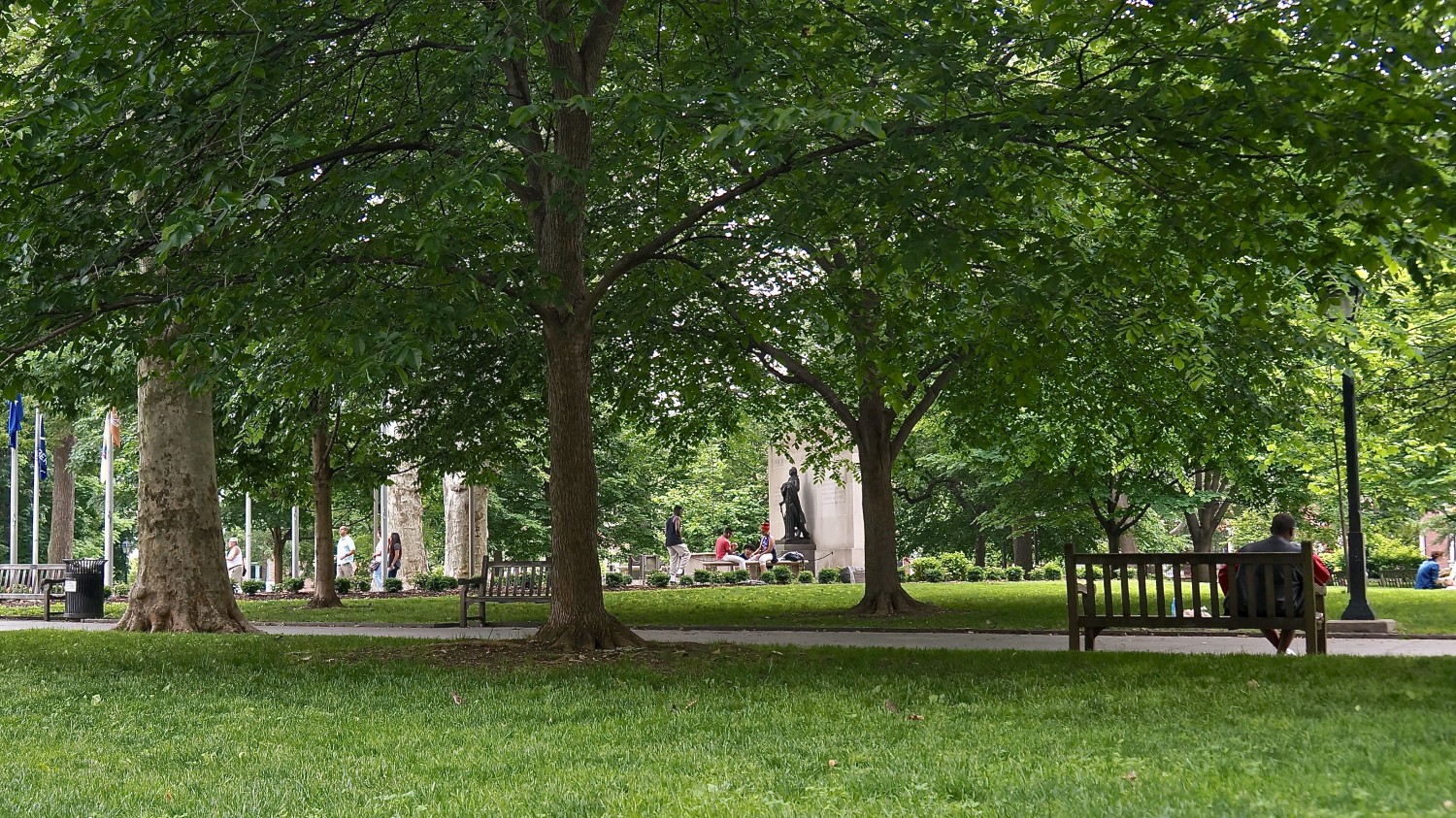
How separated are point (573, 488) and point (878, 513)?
319 inches

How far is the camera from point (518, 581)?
16703mm

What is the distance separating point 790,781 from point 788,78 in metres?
6.32

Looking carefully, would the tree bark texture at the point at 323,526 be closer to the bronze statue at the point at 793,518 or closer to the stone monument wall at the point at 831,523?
the bronze statue at the point at 793,518

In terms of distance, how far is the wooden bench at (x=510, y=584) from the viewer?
16.4 meters

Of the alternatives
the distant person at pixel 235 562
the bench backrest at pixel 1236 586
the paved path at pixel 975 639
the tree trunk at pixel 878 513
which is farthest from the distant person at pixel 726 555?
the bench backrest at pixel 1236 586

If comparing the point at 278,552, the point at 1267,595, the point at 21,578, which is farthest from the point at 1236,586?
the point at 278,552

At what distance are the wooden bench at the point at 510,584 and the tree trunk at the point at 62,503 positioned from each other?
1129 inches

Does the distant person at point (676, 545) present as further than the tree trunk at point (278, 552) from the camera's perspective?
No

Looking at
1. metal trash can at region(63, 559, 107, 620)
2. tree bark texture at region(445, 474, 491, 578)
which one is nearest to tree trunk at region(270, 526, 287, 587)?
tree bark texture at region(445, 474, 491, 578)

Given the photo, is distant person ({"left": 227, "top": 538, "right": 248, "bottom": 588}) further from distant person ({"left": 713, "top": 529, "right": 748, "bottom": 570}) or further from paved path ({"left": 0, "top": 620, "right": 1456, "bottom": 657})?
paved path ({"left": 0, "top": 620, "right": 1456, "bottom": 657})

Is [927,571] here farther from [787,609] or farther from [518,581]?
[518,581]

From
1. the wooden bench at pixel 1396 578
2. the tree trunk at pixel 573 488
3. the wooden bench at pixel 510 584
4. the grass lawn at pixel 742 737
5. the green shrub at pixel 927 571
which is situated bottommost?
the wooden bench at pixel 1396 578

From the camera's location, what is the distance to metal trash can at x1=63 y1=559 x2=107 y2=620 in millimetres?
→ 20109

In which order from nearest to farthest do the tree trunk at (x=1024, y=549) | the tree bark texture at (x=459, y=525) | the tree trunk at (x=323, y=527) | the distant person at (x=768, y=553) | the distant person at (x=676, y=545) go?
the tree trunk at (x=323, y=527) → the tree bark texture at (x=459, y=525) → the distant person at (x=676, y=545) → the distant person at (x=768, y=553) → the tree trunk at (x=1024, y=549)
